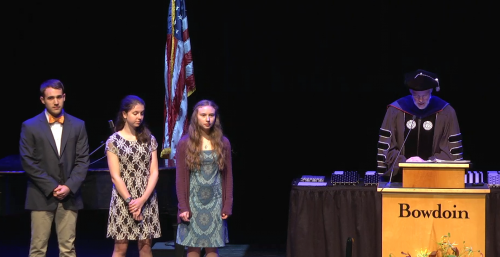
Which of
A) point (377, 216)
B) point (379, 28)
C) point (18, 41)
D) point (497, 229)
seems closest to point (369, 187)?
point (377, 216)

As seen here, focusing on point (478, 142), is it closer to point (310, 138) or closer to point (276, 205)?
point (310, 138)

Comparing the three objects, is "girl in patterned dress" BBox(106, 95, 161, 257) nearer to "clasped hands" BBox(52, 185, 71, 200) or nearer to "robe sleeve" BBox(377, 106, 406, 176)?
"clasped hands" BBox(52, 185, 71, 200)

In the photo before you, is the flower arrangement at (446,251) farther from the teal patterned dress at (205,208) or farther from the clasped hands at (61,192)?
the clasped hands at (61,192)

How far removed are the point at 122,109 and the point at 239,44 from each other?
3150 millimetres

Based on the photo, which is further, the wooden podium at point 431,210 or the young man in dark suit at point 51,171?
the young man in dark suit at point 51,171

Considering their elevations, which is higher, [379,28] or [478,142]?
[379,28]

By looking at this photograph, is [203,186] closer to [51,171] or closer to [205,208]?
[205,208]

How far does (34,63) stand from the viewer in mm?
9469

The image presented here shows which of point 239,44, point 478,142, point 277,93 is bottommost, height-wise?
point 478,142

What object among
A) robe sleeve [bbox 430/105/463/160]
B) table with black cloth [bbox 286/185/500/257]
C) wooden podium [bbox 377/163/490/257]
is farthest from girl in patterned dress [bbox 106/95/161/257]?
robe sleeve [bbox 430/105/463/160]

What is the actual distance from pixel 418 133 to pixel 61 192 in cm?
311

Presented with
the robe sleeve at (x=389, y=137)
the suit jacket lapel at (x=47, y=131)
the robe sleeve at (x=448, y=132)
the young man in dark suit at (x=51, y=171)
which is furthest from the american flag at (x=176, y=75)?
the robe sleeve at (x=448, y=132)

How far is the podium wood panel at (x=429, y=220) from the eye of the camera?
16.2ft

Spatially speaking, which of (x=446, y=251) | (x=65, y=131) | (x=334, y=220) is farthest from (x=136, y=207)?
(x=446, y=251)
